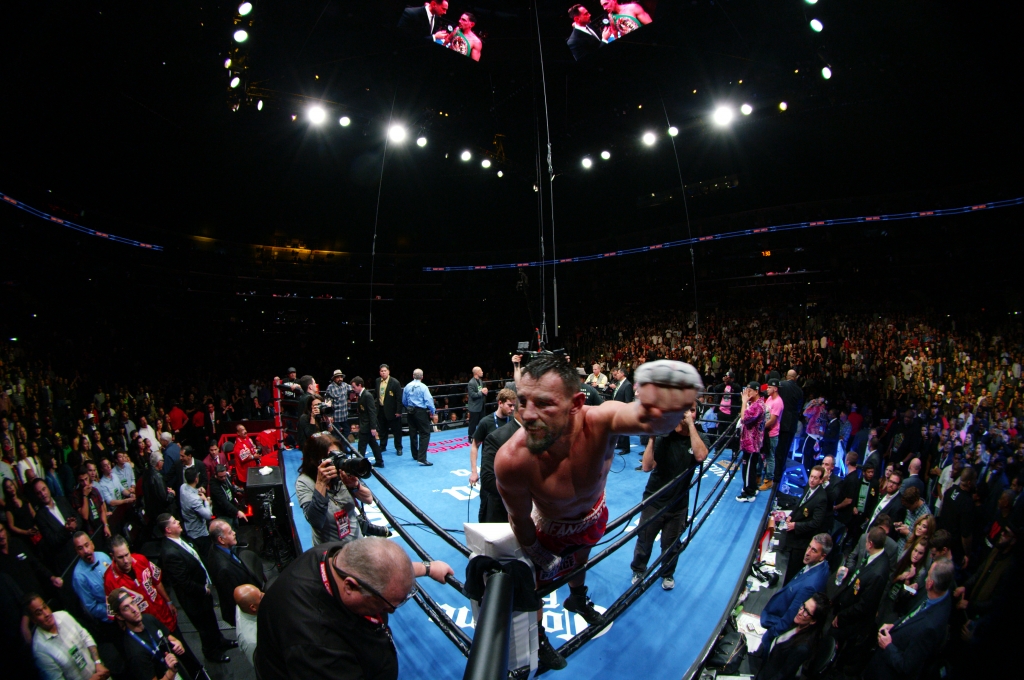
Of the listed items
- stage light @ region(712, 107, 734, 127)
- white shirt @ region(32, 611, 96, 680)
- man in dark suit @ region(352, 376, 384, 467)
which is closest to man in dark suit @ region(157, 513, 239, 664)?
white shirt @ region(32, 611, 96, 680)

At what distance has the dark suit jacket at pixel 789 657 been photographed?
129 inches

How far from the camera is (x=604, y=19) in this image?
22.7 ft

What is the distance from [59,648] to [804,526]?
20.4ft

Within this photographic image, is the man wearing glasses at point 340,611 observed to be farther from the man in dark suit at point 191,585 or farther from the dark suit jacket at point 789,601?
the dark suit jacket at point 789,601

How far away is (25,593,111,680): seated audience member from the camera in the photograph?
315 centimetres

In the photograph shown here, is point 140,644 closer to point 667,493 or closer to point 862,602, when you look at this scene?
point 667,493

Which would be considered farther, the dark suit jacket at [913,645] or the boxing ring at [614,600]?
the dark suit jacket at [913,645]

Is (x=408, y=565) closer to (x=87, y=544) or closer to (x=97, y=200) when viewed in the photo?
(x=87, y=544)

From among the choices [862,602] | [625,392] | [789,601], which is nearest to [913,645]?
[862,602]

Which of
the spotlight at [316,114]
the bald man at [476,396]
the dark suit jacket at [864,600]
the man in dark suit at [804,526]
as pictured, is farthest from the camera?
the spotlight at [316,114]

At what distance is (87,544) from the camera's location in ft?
13.4

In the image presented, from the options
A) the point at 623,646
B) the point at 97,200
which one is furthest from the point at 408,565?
the point at 97,200

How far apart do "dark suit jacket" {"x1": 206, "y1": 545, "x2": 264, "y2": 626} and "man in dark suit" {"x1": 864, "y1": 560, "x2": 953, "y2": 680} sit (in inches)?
196

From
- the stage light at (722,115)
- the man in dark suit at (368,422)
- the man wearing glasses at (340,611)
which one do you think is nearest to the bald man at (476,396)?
the man in dark suit at (368,422)
